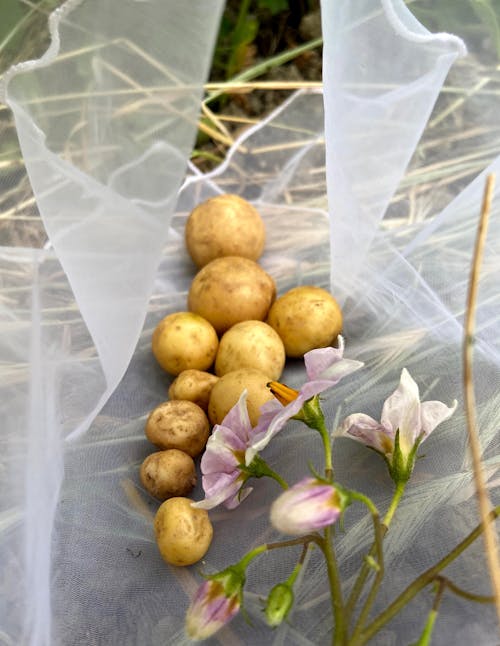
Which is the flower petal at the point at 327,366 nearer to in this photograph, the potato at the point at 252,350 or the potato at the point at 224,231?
the potato at the point at 252,350

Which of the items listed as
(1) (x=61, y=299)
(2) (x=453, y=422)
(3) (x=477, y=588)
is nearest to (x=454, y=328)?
(2) (x=453, y=422)

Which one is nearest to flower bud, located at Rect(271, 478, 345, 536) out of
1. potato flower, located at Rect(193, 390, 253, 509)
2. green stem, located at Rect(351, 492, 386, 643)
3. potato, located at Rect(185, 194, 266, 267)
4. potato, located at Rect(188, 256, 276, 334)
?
green stem, located at Rect(351, 492, 386, 643)

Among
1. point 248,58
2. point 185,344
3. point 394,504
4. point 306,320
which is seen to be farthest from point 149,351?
point 248,58

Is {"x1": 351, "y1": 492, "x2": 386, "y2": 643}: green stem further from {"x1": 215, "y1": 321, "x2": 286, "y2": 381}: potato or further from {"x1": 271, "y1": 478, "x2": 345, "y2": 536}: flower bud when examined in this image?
{"x1": 215, "y1": 321, "x2": 286, "y2": 381}: potato

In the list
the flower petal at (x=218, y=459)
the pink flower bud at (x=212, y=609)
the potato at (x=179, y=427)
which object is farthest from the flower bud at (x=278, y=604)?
the potato at (x=179, y=427)

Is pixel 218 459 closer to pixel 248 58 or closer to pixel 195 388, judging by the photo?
pixel 195 388

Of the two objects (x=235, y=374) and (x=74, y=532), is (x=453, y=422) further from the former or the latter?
(x=74, y=532)
